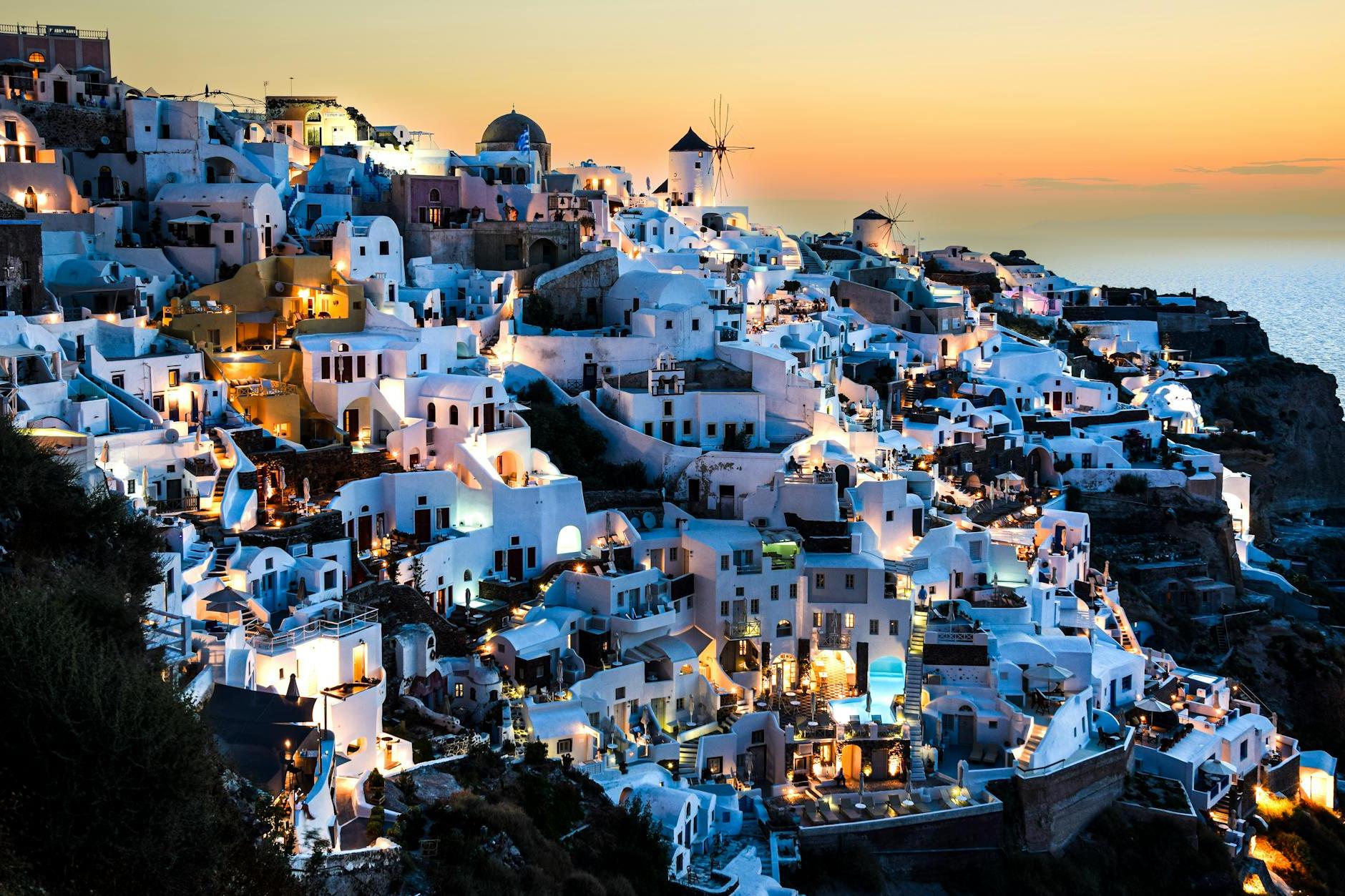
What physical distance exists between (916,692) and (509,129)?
79.4 feet

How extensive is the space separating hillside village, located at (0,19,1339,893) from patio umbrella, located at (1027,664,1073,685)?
7 cm

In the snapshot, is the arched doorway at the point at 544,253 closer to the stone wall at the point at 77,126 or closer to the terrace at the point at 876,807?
the stone wall at the point at 77,126

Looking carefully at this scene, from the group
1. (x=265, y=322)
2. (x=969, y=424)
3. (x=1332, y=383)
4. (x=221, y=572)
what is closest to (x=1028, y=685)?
(x=969, y=424)

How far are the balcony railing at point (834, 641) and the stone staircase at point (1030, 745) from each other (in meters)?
3.49

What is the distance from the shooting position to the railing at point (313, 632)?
1794 cm

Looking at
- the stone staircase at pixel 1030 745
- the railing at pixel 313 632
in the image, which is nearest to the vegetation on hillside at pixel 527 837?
the railing at pixel 313 632

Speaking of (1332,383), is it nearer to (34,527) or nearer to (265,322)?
(265,322)

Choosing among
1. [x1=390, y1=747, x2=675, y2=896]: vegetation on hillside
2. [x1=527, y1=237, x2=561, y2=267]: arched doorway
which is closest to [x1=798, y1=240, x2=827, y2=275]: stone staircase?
[x1=527, y1=237, x2=561, y2=267]: arched doorway

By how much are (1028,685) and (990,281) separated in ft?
98.7

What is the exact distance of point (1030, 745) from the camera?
23.5 metres

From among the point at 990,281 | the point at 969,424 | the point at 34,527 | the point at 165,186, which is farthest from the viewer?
the point at 990,281

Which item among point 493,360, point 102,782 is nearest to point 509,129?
point 493,360

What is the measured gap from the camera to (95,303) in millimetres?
25500

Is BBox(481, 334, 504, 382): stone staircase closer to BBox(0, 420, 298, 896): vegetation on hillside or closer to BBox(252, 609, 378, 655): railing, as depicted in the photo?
BBox(252, 609, 378, 655): railing
